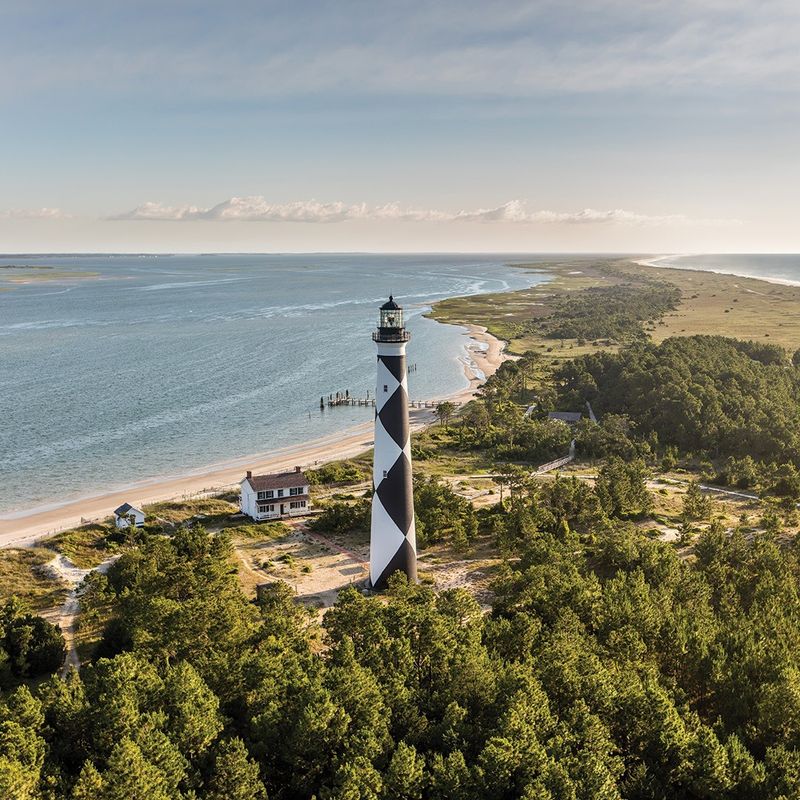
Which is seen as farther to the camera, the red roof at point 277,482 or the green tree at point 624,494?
the red roof at point 277,482

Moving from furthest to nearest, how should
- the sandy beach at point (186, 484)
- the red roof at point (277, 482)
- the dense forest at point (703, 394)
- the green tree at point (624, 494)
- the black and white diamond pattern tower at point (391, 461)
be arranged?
the dense forest at point (703, 394) → the sandy beach at point (186, 484) → the red roof at point (277, 482) → the green tree at point (624, 494) → the black and white diamond pattern tower at point (391, 461)

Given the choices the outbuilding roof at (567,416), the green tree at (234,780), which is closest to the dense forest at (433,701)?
the green tree at (234,780)

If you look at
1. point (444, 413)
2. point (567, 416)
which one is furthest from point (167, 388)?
point (567, 416)

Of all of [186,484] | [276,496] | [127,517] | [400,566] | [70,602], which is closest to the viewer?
[400,566]

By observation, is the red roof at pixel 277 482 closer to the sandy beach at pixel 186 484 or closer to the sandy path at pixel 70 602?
the sandy beach at pixel 186 484

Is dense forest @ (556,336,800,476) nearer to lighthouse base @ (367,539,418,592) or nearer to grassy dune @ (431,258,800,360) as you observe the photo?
grassy dune @ (431,258,800,360)

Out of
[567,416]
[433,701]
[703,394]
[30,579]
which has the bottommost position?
[30,579]

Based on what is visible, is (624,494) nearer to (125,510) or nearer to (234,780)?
(125,510)
